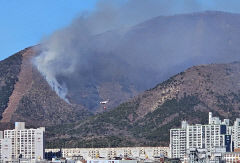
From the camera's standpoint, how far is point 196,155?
7121 inches

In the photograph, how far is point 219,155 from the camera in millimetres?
195000

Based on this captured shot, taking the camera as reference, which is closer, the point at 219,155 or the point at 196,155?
the point at 196,155

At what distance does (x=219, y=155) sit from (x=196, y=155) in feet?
48.1
